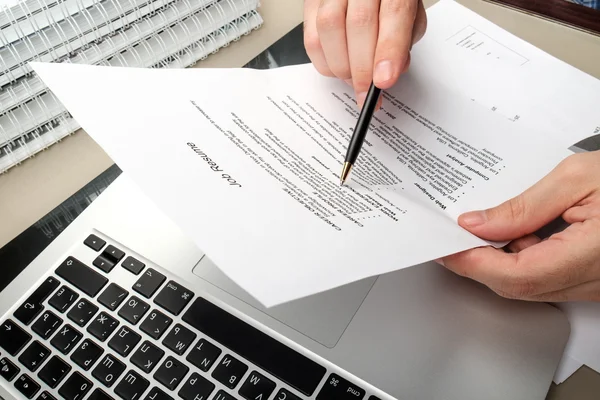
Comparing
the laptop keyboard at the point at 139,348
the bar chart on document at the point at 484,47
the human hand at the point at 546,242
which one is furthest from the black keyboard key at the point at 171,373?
the bar chart on document at the point at 484,47

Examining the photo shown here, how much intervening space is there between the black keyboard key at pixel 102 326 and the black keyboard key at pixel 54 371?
0.03 metres

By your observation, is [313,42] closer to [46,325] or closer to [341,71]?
[341,71]

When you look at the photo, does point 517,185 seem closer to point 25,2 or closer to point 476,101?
point 476,101

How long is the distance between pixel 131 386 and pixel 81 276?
0.34 ft

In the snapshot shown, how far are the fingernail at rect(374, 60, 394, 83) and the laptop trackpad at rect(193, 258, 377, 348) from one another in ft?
0.55

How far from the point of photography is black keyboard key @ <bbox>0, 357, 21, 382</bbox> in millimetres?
384

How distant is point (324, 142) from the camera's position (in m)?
0.43

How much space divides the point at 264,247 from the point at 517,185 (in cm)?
22

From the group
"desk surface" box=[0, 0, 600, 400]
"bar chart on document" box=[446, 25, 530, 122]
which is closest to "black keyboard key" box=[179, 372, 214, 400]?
"desk surface" box=[0, 0, 600, 400]

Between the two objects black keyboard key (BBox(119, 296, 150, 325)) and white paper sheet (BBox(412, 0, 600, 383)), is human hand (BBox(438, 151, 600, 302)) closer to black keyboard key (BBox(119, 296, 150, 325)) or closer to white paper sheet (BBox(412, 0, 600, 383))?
white paper sheet (BBox(412, 0, 600, 383))

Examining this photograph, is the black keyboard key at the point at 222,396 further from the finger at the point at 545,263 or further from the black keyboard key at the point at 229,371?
the finger at the point at 545,263

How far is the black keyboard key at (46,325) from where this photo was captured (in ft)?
1.30

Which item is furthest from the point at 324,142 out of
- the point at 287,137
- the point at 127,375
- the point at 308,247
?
the point at 127,375

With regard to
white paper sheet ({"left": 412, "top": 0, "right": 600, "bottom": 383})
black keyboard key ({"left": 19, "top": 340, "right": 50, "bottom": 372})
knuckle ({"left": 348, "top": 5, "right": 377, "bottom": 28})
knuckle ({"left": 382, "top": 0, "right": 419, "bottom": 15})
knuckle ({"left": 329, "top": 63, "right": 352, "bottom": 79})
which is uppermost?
white paper sheet ({"left": 412, "top": 0, "right": 600, "bottom": 383})
